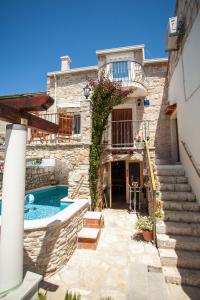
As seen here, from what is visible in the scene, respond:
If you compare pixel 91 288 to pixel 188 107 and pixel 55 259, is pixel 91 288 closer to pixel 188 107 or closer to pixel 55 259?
pixel 55 259

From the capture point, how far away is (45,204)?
31.9 feet

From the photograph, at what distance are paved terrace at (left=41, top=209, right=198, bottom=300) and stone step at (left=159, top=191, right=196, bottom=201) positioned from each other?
5.17 ft

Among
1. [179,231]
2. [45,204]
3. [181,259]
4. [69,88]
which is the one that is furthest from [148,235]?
[69,88]

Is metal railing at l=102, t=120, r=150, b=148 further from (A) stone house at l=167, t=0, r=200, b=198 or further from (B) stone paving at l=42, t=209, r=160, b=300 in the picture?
(B) stone paving at l=42, t=209, r=160, b=300

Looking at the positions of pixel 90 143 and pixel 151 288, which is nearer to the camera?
pixel 151 288

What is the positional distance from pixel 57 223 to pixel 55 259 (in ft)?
2.83

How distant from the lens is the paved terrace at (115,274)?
3470 mm

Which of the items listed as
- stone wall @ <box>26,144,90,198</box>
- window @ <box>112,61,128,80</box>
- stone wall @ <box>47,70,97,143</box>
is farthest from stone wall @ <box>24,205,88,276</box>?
window @ <box>112,61,128,80</box>

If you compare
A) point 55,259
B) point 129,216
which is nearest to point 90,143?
point 129,216

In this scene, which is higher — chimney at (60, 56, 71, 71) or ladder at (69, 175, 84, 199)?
chimney at (60, 56, 71, 71)

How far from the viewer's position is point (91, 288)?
3.65 m

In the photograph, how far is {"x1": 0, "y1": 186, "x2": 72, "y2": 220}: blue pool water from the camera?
8102 mm

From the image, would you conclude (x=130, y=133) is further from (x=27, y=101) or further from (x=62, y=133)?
(x=27, y=101)

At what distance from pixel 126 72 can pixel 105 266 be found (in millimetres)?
10243
